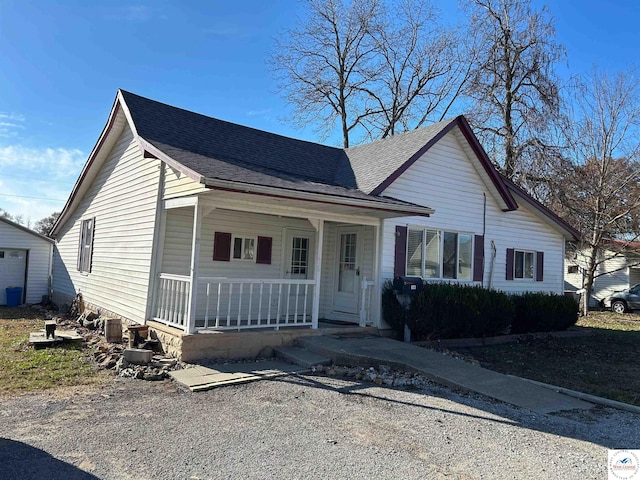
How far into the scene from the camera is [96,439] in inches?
175

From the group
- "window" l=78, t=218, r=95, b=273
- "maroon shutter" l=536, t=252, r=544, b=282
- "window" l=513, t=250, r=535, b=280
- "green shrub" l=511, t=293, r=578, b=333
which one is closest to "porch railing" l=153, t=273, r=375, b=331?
"green shrub" l=511, t=293, r=578, b=333

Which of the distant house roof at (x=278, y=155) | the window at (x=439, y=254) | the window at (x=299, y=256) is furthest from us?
the window at (x=299, y=256)

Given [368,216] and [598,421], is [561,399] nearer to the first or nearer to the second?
[598,421]

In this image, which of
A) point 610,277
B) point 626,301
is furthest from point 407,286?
point 610,277

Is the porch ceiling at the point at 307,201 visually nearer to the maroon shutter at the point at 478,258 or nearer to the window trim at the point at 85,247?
the maroon shutter at the point at 478,258

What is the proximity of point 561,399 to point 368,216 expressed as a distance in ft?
16.5

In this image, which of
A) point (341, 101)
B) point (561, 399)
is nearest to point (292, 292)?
point (561, 399)

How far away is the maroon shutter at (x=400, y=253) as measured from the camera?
1047 centimetres

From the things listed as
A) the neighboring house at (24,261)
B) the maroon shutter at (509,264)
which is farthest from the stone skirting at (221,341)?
the neighboring house at (24,261)

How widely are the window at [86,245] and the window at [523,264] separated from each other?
12194 millimetres

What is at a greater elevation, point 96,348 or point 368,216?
point 368,216

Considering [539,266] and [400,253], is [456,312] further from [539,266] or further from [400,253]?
[539,266]

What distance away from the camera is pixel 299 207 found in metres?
8.66

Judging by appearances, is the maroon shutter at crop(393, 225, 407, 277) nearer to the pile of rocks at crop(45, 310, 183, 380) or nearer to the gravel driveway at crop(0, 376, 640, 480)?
the gravel driveway at crop(0, 376, 640, 480)
